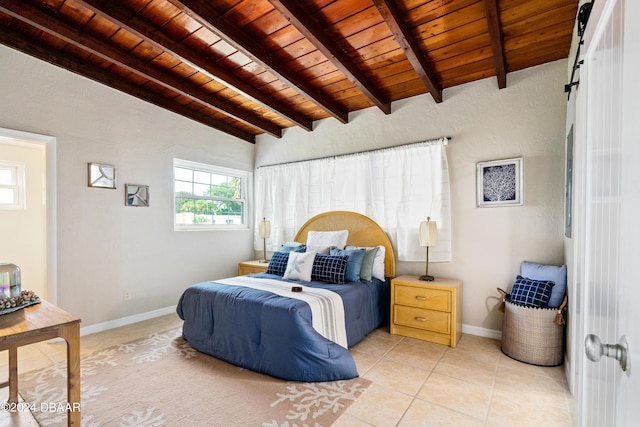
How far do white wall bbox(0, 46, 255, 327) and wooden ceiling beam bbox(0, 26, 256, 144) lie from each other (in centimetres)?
9

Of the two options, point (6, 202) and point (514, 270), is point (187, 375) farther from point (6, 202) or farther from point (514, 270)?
point (6, 202)

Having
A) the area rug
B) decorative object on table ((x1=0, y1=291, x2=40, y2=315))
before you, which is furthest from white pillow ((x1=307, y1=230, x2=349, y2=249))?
decorative object on table ((x1=0, y1=291, x2=40, y2=315))

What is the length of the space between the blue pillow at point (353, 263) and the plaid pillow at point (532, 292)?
142cm

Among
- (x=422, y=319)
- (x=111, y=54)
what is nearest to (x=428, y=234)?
(x=422, y=319)

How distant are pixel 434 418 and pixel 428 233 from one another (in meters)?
1.72

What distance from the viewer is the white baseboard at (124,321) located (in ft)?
10.8

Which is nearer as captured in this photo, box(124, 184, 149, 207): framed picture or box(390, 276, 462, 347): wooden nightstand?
box(390, 276, 462, 347): wooden nightstand

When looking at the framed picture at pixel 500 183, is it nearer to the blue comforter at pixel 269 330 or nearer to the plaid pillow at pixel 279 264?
the blue comforter at pixel 269 330

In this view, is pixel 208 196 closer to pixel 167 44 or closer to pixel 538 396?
pixel 167 44

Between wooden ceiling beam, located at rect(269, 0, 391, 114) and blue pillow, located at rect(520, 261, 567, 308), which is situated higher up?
wooden ceiling beam, located at rect(269, 0, 391, 114)

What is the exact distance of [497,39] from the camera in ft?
7.83

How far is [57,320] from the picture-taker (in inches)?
57.5

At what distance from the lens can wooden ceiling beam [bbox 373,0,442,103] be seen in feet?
6.89

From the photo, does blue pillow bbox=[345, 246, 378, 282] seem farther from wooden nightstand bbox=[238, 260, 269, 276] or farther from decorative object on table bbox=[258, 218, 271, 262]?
decorative object on table bbox=[258, 218, 271, 262]
